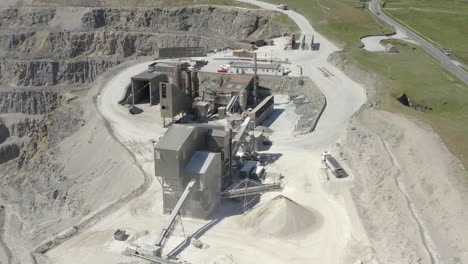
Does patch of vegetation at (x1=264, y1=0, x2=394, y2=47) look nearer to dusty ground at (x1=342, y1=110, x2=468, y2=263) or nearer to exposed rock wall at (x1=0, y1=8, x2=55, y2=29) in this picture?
dusty ground at (x1=342, y1=110, x2=468, y2=263)

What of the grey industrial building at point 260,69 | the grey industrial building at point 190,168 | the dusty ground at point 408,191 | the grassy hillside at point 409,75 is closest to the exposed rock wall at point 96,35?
the grassy hillside at point 409,75

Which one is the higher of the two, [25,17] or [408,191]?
[408,191]

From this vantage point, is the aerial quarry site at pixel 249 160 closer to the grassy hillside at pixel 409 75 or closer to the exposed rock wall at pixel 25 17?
the grassy hillside at pixel 409 75

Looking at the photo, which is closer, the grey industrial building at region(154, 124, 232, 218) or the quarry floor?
the quarry floor

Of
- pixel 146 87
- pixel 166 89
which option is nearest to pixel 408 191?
pixel 166 89

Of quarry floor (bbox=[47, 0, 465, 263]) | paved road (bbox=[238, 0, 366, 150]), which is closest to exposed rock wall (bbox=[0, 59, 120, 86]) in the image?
paved road (bbox=[238, 0, 366, 150])

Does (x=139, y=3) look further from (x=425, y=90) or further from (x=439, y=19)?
(x=425, y=90)
